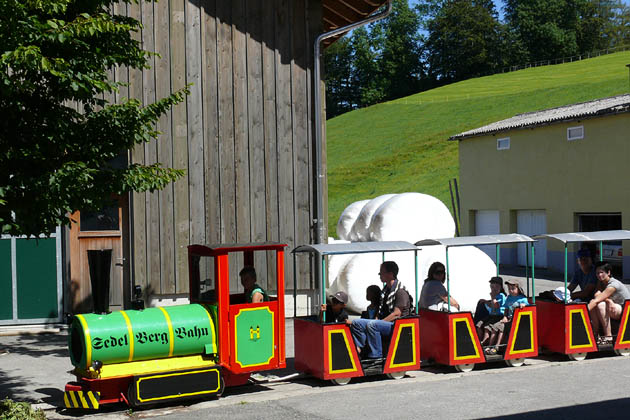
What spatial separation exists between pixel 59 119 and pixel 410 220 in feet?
33.9

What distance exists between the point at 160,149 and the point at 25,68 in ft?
23.7

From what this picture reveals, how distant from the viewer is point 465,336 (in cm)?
1088

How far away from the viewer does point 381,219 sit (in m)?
17.5

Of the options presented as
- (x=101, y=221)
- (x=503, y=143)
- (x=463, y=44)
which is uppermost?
(x=463, y=44)

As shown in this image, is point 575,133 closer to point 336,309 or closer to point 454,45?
point 336,309

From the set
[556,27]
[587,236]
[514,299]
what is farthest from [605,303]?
[556,27]

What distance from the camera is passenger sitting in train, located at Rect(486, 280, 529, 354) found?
11.3m

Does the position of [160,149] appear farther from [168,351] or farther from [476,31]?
[476,31]

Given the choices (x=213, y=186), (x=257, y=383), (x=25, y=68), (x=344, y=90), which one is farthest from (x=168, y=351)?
(x=344, y=90)

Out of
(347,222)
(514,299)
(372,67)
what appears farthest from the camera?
(372,67)

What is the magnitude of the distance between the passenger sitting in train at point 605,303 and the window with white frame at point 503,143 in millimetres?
19623

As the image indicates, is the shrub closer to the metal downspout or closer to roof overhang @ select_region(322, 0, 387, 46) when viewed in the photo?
the metal downspout

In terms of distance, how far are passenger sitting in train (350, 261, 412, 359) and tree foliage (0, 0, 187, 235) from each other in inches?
133

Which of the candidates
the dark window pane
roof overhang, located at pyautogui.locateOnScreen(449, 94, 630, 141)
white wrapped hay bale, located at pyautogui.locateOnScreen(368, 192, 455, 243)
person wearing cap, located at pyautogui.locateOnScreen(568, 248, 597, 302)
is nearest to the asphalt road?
person wearing cap, located at pyautogui.locateOnScreen(568, 248, 597, 302)
